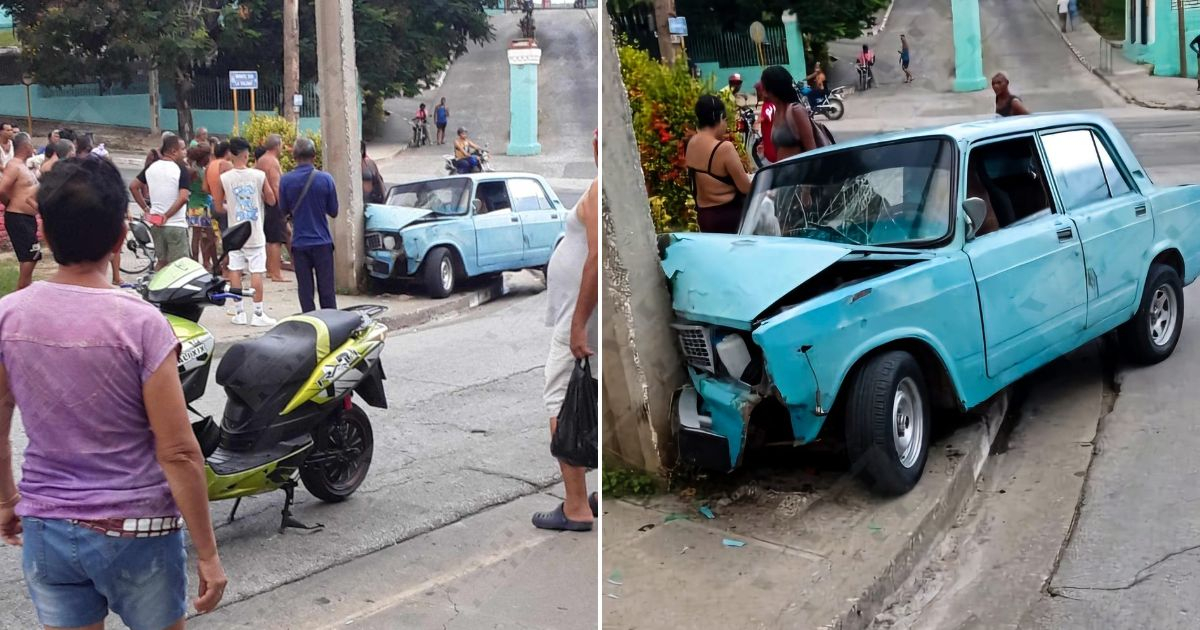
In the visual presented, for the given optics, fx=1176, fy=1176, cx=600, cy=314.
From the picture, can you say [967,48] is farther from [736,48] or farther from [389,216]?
[389,216]

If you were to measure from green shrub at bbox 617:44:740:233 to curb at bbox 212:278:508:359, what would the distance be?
203 cm

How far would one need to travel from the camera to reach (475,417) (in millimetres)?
6301

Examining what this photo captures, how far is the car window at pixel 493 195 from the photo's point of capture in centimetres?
569

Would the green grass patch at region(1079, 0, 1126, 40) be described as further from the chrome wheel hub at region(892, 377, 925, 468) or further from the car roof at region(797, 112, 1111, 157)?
the chrome wheel hub at region(892, 377, 925, 468)

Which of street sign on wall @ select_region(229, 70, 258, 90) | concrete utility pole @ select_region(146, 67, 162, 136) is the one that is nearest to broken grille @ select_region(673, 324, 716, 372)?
concrete utility pole @ select_region(146, 67, 162, 136)

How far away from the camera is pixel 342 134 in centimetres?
980

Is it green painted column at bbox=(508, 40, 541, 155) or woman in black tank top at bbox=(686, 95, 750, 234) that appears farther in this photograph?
woman in black tank top at bbox=(686, 95, 750, 234)

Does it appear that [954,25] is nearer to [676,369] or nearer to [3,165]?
[676,369]

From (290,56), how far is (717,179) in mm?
3998

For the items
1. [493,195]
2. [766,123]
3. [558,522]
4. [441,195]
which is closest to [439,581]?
[558,522]

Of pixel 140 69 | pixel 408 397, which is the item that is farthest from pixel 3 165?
pixel 408 397

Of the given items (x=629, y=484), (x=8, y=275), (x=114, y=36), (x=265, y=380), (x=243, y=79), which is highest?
(x=114, y=36)

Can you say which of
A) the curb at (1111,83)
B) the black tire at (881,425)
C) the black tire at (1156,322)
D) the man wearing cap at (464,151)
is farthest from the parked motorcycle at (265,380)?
the black tire at (1156,322)

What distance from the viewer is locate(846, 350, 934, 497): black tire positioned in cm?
419
